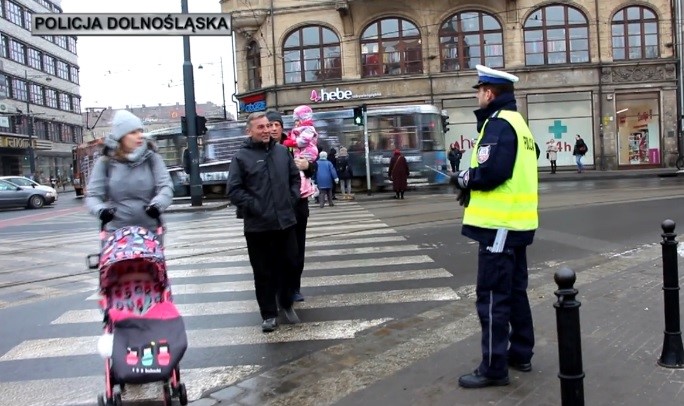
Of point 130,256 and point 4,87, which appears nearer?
point 130,256

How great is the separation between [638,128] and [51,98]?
59708 mm

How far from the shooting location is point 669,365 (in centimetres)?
412

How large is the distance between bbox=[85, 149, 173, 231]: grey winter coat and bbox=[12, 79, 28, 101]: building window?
6274 centimetres

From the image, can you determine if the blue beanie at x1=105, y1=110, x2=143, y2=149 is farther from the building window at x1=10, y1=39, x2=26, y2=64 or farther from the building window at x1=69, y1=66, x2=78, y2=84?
the building window at x1=69, y1=66, x2=78, y2=84

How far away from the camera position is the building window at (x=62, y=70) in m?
71.1

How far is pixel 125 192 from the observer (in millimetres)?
4172

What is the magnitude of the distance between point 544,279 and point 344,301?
91.8 inches

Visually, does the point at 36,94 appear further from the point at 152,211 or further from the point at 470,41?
the point at 152,211

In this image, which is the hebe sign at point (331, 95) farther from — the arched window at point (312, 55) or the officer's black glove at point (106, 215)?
the officer's black glove at point (106, 215)

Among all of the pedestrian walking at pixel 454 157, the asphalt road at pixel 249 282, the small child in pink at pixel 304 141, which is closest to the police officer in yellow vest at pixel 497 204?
the asphalt road at pixel 249 282

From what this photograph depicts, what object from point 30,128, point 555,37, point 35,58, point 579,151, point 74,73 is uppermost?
point 74,73

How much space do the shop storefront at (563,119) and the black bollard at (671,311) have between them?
2897cm

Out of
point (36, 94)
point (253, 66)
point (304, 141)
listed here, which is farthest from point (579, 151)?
point (36, 94)

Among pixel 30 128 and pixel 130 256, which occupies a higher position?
pixel 30 128
